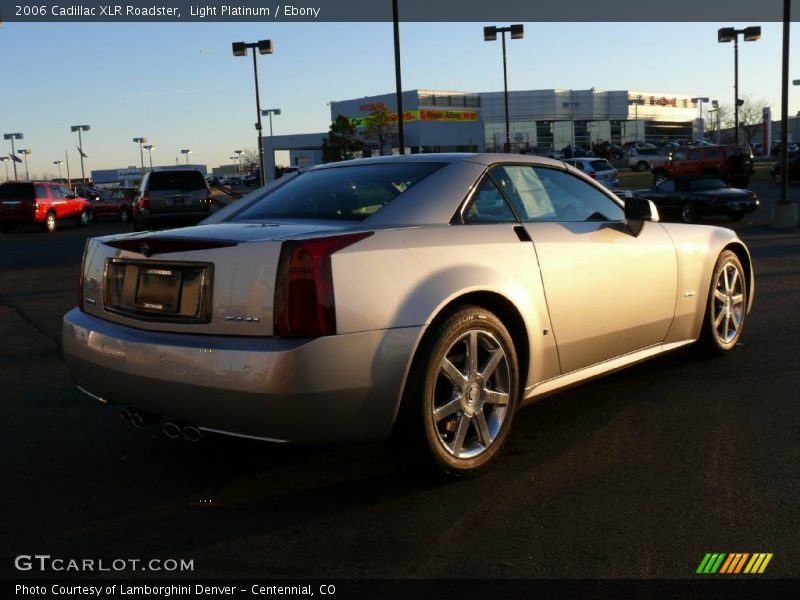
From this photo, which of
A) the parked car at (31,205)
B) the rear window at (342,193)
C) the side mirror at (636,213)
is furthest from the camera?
the parked car at (31,205)

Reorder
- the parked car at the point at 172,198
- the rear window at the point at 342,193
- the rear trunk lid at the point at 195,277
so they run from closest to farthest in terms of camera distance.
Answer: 1. the rear trunk lid at the point at 195,277
2. the rear window at the point at 342,193
3. the parked car at the point at 172,198

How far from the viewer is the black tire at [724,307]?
19.5 ft

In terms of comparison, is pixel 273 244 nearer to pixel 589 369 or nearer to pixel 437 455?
pixel 437 455

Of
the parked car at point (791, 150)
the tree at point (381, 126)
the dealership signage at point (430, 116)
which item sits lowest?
the parked car at point (791, 150)

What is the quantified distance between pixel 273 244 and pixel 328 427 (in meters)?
0.78

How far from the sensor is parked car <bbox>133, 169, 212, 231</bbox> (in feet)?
70.5

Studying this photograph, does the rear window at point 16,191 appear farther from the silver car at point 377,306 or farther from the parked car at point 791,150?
the parked car at point 791,150

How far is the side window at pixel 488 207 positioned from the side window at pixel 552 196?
8 centimetres

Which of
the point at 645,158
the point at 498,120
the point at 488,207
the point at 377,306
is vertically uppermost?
the point at 498,120

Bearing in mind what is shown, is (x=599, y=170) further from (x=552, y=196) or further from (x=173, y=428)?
(x=173, y=428)

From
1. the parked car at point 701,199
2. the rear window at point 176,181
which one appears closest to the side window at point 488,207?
the parked car at point 701,199

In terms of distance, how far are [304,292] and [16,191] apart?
90.9 ft

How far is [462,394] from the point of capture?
13.0 feet

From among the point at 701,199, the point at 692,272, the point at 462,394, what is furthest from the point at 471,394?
the point at 701,199
